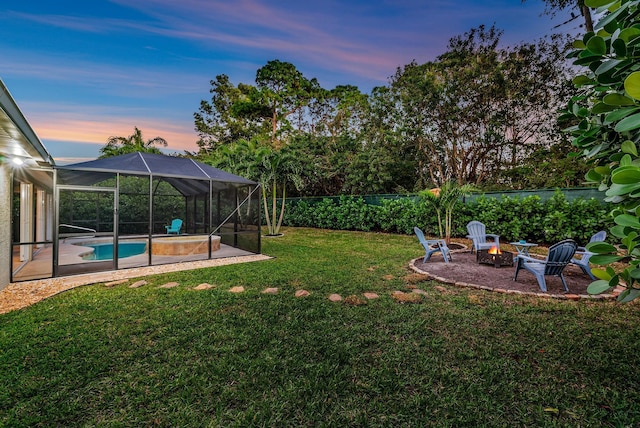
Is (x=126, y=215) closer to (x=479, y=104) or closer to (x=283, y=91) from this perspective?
(x=283, y=91)

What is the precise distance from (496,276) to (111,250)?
35.8ft

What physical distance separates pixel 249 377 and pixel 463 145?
16.0 m

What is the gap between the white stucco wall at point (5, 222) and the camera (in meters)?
4.85

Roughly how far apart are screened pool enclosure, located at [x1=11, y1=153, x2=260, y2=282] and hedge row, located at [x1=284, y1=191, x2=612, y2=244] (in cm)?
463

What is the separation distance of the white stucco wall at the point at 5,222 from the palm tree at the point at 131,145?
13781 mm

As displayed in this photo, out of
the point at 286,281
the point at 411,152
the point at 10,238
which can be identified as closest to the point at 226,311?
the point at 286,281

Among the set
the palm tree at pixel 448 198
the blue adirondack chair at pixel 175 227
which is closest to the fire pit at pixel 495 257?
the palm tree at pixel 448 198

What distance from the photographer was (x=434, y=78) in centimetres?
1413

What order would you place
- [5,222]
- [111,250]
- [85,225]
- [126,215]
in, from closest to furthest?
[5,222] → [111,250] → [85,225] → [126,215]

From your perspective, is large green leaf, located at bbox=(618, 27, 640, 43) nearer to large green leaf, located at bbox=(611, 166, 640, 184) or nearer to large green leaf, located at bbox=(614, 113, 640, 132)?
large green leaf, located at bbox=(614, 113, 640, 132)

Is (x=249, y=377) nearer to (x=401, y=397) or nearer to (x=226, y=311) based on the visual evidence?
(x=401, y=397)

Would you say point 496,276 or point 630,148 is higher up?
point 630,148

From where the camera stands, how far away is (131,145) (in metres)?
18.2

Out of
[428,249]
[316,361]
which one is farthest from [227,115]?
[316,361]
